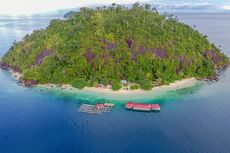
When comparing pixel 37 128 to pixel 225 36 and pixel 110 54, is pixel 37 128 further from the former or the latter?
pixel 225 36

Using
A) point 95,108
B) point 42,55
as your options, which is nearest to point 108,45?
point 42,55

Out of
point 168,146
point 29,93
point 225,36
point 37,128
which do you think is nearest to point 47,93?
point 29,93

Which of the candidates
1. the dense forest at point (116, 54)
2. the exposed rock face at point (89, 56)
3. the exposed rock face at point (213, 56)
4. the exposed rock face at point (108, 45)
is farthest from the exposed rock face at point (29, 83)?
the exposed rock face at point (213, 56)

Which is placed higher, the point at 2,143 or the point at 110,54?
the point at 110,54

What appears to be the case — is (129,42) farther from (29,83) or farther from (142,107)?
(29,83)

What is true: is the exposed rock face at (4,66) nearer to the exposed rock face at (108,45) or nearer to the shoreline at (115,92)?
the shoreline at (115,92)
